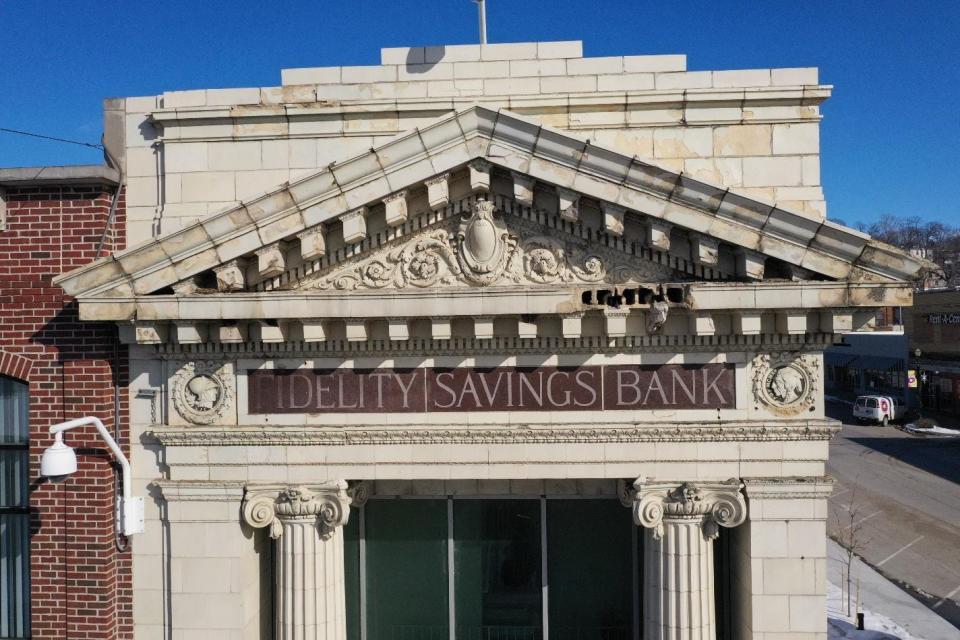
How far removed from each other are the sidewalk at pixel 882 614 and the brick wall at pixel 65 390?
42.4 feet

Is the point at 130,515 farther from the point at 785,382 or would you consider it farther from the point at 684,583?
the point at 785,382

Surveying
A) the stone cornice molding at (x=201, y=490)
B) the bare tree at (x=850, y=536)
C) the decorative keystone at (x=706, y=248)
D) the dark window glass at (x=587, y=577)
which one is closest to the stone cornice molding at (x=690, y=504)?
the dark window glass at (x=587, y=577)

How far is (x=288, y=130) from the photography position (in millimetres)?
8445

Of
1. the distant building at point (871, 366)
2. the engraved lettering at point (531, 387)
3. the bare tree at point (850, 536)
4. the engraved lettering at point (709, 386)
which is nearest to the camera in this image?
the engraved lettering at point (709, 386)

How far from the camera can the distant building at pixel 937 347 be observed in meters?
40.5

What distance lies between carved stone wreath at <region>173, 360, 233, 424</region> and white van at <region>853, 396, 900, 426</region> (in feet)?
132

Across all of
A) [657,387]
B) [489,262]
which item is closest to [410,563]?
[657,387]

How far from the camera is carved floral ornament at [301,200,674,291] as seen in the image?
299 inches

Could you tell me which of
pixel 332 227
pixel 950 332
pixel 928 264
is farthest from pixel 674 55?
pixel 950 332

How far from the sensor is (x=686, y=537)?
7.75 meters

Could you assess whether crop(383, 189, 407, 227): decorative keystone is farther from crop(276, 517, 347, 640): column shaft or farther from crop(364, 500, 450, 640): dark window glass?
crop(364, 500, 450, 640): dark window glass

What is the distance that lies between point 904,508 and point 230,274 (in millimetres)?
24703

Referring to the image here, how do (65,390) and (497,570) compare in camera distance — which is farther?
(497,570)

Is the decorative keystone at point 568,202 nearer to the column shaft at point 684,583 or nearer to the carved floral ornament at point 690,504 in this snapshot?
the carved floral ornament at point 690,504
